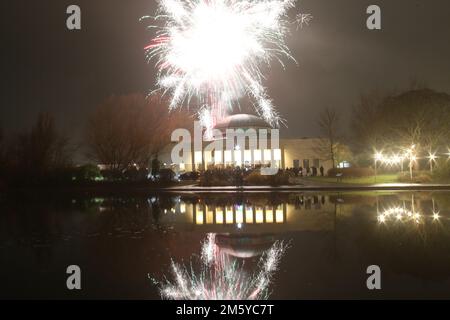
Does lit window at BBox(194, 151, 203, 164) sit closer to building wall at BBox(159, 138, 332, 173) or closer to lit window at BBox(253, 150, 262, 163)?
building wall at BBox(159, 138, 332, 173)

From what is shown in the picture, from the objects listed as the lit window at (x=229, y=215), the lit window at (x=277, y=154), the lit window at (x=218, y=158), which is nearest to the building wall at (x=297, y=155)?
the lit window at (x=277, y=154)

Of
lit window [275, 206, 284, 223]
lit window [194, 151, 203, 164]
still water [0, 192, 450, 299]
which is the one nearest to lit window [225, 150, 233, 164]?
lit window [194, 151, 203, 164]

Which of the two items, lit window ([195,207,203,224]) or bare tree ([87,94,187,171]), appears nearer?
lit window ([195,207,203,224])

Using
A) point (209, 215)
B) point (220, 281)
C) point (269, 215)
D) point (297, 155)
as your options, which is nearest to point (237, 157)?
point (297, 155)

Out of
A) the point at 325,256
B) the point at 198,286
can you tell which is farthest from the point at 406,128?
the point at 198,286

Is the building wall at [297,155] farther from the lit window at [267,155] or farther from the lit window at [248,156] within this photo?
the lit window at [248,156]

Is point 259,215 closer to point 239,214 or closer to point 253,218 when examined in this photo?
point 253,218
